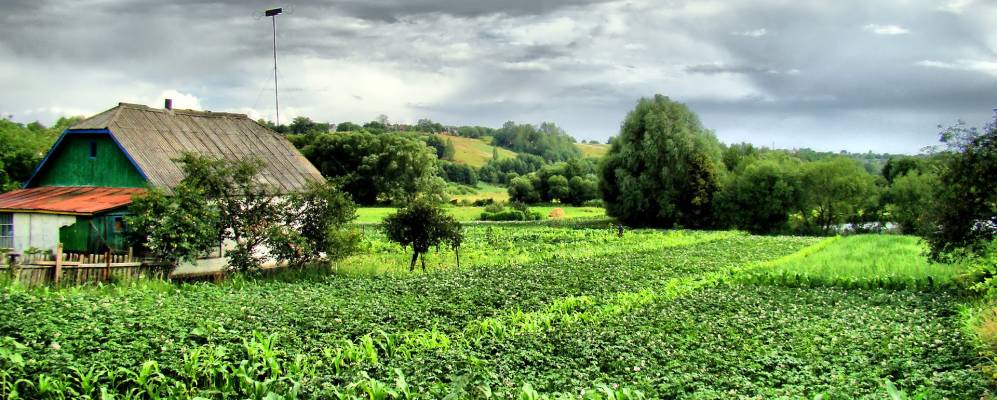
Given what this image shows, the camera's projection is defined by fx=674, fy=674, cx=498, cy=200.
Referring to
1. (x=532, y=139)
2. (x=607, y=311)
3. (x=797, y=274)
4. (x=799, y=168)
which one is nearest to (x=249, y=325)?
(x=607, y=311)

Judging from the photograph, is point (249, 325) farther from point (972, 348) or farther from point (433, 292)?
point (972, 348)

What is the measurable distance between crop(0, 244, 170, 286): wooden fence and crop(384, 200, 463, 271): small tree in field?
332 inches

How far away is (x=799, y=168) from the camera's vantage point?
60.9 metres

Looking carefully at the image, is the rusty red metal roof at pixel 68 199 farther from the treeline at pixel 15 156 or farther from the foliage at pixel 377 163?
the foliage at pixel 377 163

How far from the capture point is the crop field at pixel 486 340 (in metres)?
10.7

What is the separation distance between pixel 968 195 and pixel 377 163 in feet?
216

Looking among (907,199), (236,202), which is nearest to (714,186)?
(907,199)

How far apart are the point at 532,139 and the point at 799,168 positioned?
415 ft

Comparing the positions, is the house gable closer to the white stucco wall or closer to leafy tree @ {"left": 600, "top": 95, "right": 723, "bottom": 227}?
the white stucco wall

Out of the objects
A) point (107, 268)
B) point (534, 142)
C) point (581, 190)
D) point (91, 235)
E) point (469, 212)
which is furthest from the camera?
point (534, 142)

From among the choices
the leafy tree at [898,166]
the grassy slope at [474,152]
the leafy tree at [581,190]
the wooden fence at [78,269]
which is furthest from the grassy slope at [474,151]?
the wooden fence at [78,269]

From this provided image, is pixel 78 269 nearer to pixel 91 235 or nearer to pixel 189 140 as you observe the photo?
pixel 91 235

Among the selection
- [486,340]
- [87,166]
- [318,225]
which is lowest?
[486,340]

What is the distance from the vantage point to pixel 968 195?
21406 millimetres
